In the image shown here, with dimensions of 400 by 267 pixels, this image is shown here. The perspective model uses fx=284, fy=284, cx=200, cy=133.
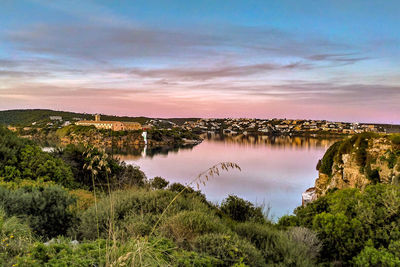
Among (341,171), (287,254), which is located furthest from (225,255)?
(341,171)

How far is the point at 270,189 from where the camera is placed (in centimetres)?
2933

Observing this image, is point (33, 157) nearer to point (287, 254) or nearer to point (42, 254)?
point (42, 254)

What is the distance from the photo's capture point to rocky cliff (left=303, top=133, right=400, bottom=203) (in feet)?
54.6

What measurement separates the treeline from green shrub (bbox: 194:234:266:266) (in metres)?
0.01

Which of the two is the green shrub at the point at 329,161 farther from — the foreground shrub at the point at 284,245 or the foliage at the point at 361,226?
the foreground shrub at the point at 284,245

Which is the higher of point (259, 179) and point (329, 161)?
point (329, 161)

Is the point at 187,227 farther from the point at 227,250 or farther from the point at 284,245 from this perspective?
the point at 284,245

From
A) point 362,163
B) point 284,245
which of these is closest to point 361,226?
point 284,245

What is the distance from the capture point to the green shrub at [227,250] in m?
3.20

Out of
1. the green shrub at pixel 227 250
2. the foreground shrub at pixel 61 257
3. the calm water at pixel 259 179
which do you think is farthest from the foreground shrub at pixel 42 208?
the calm water at pixel 259 179

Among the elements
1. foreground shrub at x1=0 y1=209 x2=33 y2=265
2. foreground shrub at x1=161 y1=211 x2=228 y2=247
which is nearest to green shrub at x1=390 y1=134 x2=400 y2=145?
foreground shrub at x1=161 y1=211 x2=228 y2=247

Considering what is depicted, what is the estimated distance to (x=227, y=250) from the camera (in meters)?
3.27

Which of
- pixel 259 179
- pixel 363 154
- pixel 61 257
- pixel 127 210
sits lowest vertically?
pixel 259 179

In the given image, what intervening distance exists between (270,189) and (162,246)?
27.7m
